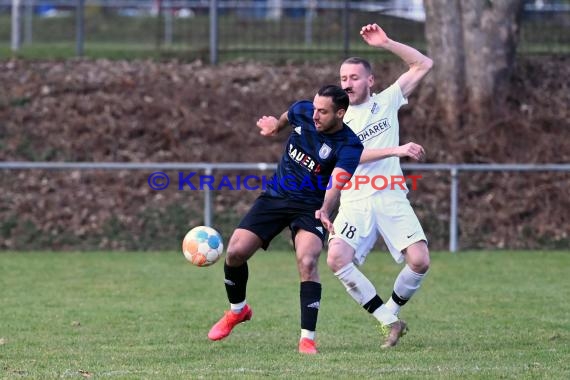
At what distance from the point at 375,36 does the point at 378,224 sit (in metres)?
1.55

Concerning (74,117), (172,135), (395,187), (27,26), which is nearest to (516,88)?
(172,135)

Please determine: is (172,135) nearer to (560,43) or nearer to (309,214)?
(560,43)

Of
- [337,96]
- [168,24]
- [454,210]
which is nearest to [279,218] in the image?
[337,96]

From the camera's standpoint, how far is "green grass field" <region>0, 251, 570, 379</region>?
278 inches

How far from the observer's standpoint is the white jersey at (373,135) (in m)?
8.48

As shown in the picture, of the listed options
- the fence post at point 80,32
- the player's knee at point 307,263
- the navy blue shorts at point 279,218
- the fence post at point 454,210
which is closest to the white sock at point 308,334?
the player's knee at point 307,263

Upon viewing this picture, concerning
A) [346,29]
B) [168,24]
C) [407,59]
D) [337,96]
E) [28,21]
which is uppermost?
[28,21]

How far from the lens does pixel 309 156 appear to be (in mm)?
7988

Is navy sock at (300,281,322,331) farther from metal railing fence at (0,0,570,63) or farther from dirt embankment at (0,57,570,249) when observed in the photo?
metal railing fence at (0,0,570,63)

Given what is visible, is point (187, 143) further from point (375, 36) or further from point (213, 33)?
point (375, 36)

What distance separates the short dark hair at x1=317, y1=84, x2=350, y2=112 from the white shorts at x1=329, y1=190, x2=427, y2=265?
977mm

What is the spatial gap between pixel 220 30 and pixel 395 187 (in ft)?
42.9

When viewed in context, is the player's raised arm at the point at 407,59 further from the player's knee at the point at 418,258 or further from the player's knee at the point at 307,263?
the player's knee at the point at 307,263

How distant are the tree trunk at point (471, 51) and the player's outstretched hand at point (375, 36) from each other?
28.9 feet
